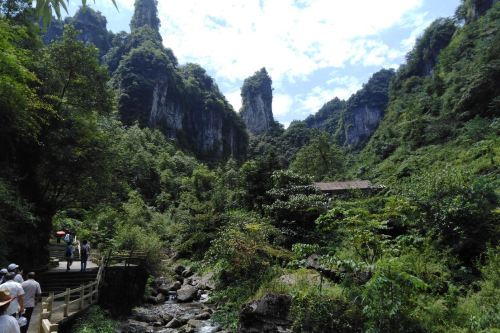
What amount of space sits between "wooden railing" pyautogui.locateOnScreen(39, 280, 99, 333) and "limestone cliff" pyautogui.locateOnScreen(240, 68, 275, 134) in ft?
446

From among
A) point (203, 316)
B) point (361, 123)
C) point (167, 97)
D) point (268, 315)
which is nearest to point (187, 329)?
point (203, 316)

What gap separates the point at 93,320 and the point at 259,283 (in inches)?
270

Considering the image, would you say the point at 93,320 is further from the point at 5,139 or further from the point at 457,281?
the point at 457,281

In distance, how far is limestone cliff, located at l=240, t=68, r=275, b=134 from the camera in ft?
498

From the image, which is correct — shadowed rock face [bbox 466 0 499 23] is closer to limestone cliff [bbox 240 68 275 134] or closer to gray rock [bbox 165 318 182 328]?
gray rock [bbox 165 318 182 328]

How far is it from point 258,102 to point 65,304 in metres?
143

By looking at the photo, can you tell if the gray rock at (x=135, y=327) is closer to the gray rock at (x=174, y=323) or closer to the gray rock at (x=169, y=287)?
the gray rock at (x=174, y=323)

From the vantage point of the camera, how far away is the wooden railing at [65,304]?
31.5ft

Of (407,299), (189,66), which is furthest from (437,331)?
(189,66)

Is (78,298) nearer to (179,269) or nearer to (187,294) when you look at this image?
(187,294)

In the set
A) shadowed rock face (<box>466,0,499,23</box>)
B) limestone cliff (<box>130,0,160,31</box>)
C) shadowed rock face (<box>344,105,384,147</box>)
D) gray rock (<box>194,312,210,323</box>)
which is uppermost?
limestone cliff (<box>130,0,160,31</box>)

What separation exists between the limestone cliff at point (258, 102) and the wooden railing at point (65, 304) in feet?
446

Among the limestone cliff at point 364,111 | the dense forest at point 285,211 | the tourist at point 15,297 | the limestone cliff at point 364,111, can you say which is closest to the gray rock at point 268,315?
the dense forest at point 285,211

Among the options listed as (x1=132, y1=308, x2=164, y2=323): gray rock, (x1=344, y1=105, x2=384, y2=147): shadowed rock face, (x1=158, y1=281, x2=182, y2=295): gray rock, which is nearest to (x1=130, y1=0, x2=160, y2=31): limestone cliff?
(x1=344, y1=105, x2=384, y2=147): shadowed rock face
